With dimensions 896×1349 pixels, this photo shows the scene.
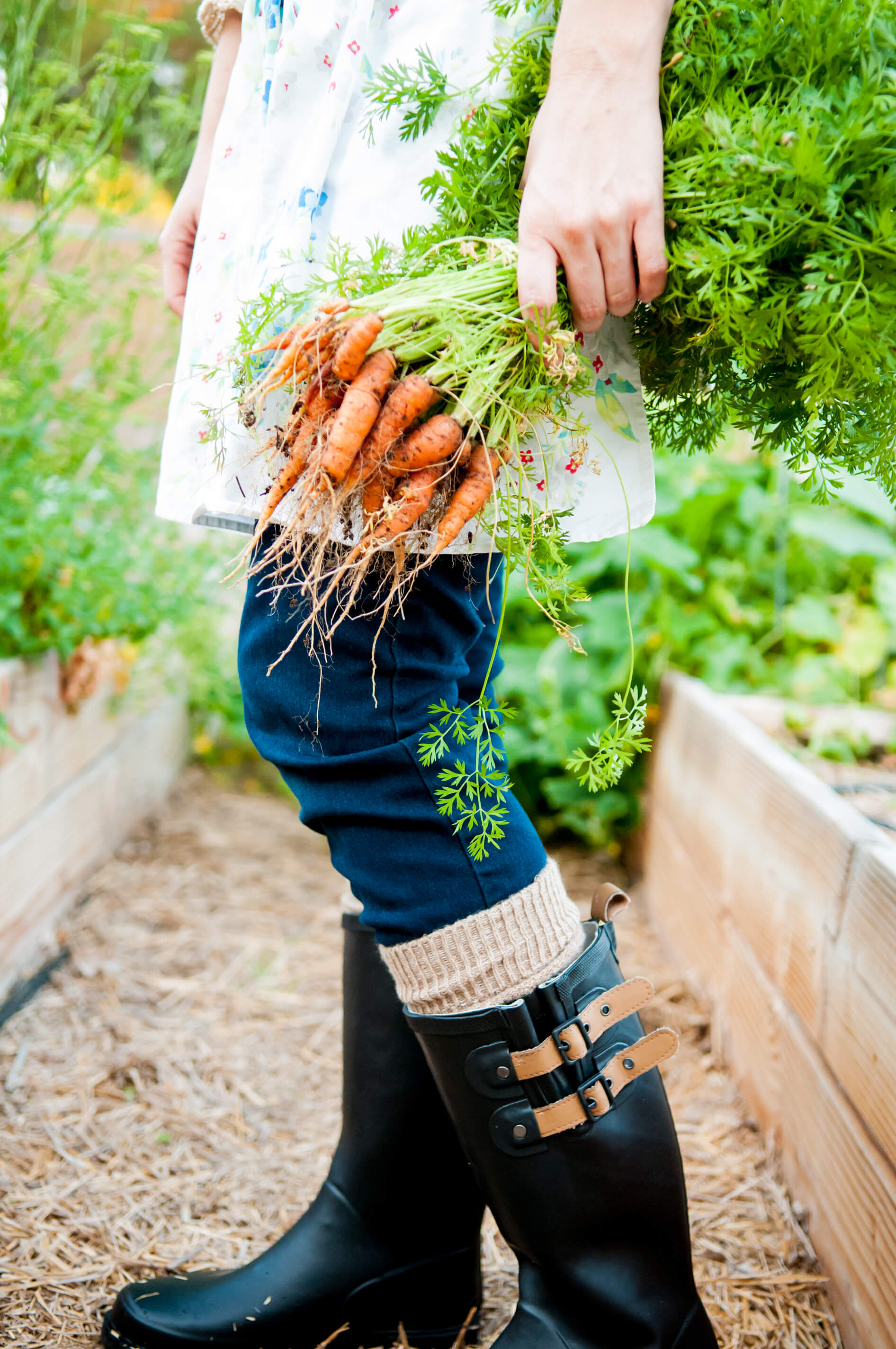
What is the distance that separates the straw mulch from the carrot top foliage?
0.94 m

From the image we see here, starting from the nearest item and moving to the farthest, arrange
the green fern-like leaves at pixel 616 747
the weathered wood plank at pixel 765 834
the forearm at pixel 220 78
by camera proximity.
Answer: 1. the green fern-like leaves at pixel 616 747
2. the forearm at pixel 220 78
3. the weathered wood plank at pixel 765 834

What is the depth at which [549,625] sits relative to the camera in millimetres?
2477

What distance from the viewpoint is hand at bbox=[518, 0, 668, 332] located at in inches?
25.7

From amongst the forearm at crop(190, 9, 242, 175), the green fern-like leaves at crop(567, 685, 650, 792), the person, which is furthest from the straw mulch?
the forearm at crop(190, 9, 242, 175)

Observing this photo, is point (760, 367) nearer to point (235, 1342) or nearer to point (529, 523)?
point (529, 523)

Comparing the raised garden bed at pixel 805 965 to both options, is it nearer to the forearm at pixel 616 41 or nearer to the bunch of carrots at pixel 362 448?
the bunch of carrots at pixel 362 448

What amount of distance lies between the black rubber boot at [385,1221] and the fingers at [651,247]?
72cm

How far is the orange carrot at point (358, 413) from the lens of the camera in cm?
64

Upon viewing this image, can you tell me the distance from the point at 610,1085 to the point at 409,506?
1.72ft

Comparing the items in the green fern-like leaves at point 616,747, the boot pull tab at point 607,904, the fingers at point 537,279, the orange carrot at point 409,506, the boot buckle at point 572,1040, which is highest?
the fingers at point 537,279

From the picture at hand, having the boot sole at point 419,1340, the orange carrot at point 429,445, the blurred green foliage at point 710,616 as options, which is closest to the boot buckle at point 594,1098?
the boot sole at point 419,1340

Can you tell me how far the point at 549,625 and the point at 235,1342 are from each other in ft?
5.91

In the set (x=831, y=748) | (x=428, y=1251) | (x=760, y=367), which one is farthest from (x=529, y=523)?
(x=831, y=748)

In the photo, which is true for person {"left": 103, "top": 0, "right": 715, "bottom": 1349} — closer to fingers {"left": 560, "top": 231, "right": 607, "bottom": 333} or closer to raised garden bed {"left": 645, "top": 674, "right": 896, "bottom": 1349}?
fingers {"left": 560, "top": 231, "right": 607, "bottom": 333}
